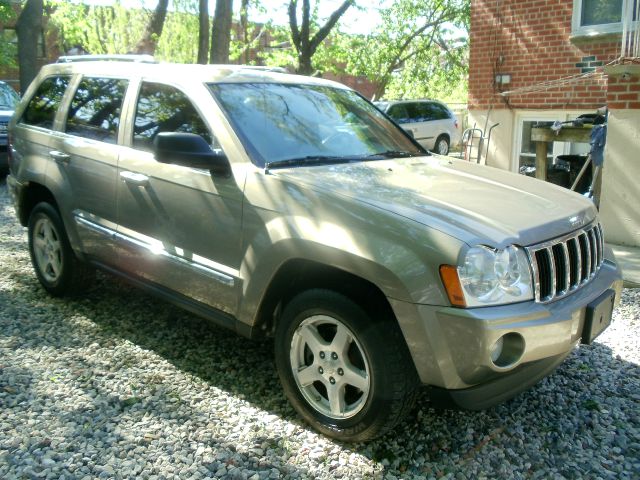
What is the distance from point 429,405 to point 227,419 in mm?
1130

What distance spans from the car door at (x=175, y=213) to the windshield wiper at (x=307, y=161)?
0.21 metres

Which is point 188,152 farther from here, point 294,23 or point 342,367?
point 294,23

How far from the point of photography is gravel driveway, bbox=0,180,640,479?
2979 mm

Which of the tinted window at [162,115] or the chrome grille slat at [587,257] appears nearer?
the chrome grille slat at [587,257]

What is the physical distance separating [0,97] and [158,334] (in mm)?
10211

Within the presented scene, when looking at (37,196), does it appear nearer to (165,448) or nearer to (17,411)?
(17,411)

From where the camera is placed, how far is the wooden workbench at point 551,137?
7.77m

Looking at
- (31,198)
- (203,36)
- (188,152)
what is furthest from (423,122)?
(188,152)

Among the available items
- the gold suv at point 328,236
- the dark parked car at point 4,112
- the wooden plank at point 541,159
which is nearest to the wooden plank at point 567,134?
the wooden plank at point 541,159

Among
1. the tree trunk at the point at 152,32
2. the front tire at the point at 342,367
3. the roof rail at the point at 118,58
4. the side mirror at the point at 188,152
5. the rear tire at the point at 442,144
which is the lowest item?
the rear tire at the point at 442,144

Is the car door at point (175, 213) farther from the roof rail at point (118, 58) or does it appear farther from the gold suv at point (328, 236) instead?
the roof rail at point (118, 58)

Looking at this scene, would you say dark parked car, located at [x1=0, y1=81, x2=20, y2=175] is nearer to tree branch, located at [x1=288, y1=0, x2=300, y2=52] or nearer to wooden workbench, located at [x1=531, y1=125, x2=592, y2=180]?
tree branch, located at [x1=288, y1=0, x2=300, y2=52]

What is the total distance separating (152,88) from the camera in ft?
13.7

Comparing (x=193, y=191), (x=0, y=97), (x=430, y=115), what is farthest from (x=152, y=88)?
(x=430, y=115)
